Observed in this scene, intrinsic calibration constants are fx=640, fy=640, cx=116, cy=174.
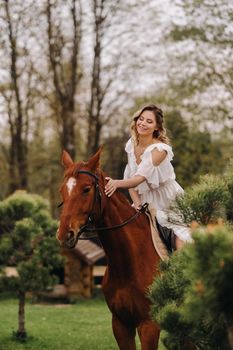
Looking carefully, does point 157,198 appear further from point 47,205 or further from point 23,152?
point 23,152

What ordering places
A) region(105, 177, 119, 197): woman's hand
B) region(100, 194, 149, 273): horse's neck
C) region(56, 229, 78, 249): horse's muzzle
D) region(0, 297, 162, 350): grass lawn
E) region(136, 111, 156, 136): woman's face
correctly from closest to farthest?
region(56, 229, 78, 249): horse's muzzle < region(105, 177, 119, 197): woman's hand < region(100, 194, 149, 273): horse's neck < region(136, 111, 156, 136): woman's face < region(0, 297, 162, 350): grass lawn

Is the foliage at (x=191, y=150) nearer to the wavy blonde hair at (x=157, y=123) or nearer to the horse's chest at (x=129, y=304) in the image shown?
the wavy blonde hair at (x=157, y=123)

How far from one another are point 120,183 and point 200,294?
2.43m

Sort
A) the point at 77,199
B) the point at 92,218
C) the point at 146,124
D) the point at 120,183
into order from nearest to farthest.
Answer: the point at 77,199 → the point at 92,218 → the point at 120,183 → the point at 146,124

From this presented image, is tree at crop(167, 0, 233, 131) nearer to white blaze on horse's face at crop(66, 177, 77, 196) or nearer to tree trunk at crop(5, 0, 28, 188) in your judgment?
tree trunk at crop(5, 0, 28, 188)

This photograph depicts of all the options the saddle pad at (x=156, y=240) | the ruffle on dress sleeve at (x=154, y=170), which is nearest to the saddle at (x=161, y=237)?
the saddle pad at (x=156, y=240)

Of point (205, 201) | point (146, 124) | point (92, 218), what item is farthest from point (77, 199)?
point (146, 124)

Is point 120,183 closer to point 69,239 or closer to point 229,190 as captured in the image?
point 69,239

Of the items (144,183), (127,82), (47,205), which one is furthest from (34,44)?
(144,183)

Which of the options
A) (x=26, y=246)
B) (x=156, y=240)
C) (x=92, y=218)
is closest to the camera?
(x=92, y=218)

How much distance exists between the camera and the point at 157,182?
5711 mm

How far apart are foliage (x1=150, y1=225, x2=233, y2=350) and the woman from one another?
59.3 inches

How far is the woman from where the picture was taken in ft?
18.4

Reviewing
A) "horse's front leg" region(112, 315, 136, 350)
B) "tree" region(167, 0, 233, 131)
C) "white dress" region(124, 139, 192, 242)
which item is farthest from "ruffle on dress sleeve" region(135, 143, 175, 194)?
"tree" region(167, 0, 233, 131)
